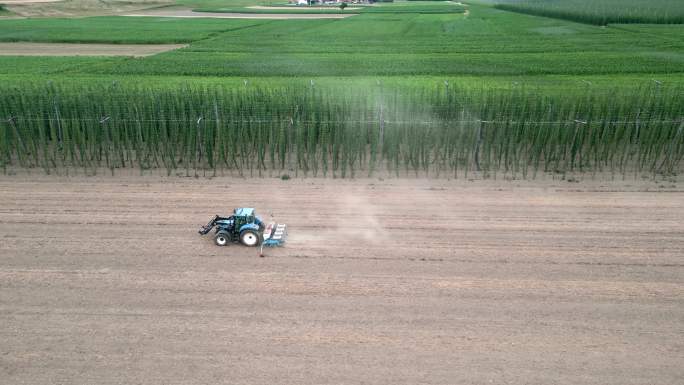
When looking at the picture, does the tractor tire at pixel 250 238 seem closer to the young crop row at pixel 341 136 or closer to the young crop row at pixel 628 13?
the young crop row at pixel 341 136

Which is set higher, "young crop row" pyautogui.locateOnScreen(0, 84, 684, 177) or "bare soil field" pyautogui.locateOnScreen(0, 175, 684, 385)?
"young crop row" pyautogui.locateOnScreen(0, 84, 684, 177)

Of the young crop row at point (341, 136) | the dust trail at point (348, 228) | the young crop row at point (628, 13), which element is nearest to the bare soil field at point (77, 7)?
the young crop row at point (628, 13)

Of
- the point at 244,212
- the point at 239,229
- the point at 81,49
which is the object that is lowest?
the point at 239,229

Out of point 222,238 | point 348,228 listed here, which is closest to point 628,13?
point 348,228

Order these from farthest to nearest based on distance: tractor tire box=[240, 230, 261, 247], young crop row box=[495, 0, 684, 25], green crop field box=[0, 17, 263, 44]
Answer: young crop row box=[495, 0, 684, 25]
green crop field box=[0, 17, 263, 44]
tractor tire box=[240, 230, 261, 247]

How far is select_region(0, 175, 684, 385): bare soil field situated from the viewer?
26.5 feet

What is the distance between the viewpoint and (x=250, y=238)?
11562 millimetres

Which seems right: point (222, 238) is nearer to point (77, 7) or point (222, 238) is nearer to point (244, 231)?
point (244, 231)

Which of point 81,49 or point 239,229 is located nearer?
point 239,229

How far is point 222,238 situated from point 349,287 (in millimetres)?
3089

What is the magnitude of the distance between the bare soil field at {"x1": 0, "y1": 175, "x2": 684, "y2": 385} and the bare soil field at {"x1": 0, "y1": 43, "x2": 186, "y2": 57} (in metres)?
24.5

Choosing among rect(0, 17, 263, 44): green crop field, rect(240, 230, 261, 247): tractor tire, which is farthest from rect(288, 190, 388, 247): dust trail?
rect(0, 17, 263, 44): green crop field

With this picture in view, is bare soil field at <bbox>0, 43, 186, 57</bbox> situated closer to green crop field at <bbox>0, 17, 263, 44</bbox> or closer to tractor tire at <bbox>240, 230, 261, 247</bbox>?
green crop field at <bbox>0, 17, 263, 44</bbox>

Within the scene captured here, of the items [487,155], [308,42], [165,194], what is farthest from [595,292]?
[308,42]
